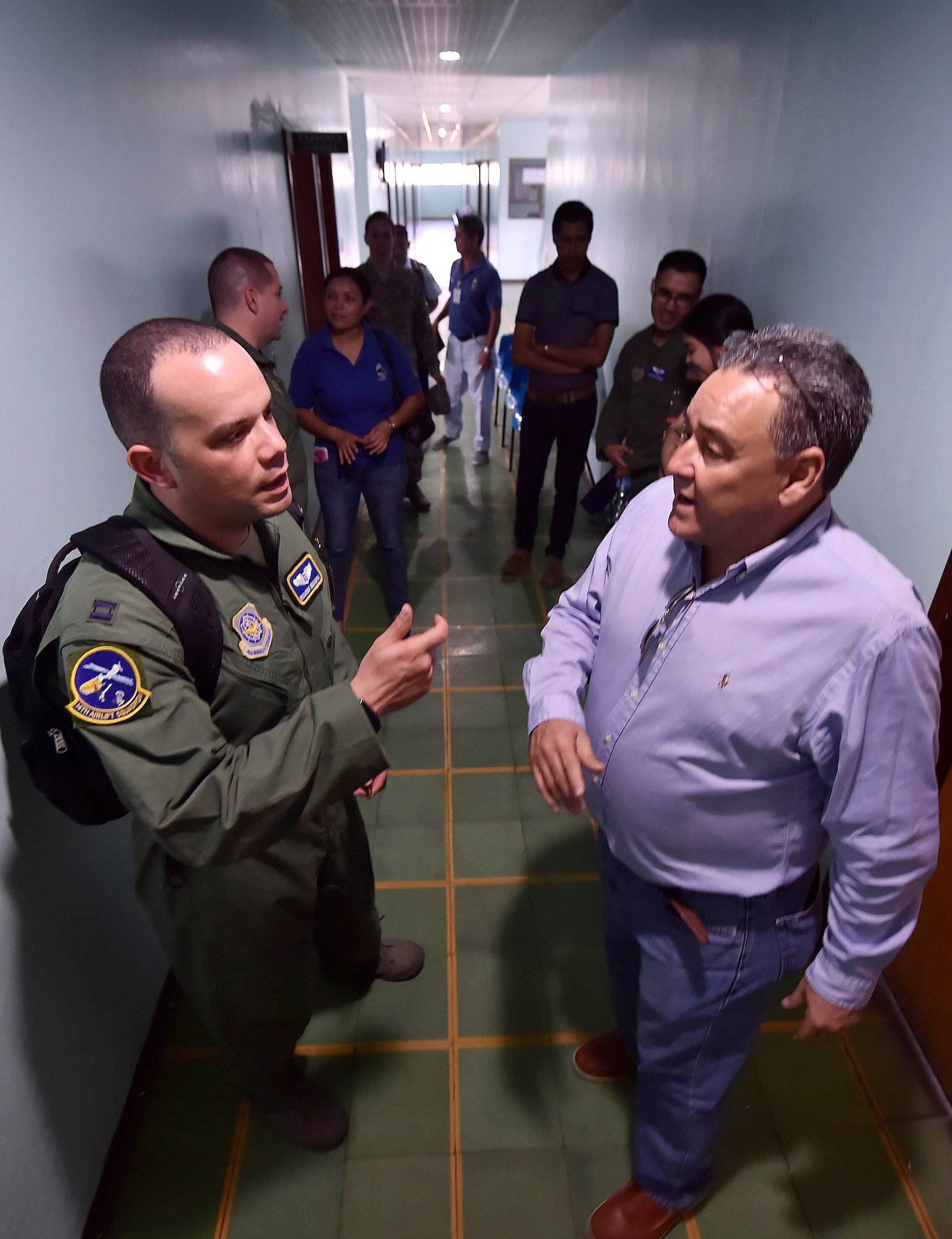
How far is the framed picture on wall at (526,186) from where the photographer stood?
12.6 m

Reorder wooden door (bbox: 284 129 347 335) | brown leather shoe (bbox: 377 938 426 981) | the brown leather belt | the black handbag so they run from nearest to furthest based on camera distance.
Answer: brown leather shoe (bbox: 377 938 426 981) → the black handbag → the brown leather belt → wooden door (bbox: 284 129 347 335)

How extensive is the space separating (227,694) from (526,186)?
546 inches

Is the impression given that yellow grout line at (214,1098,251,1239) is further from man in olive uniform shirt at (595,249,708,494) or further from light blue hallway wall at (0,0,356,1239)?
man in olive uniform shirt at (595,249,708,494)

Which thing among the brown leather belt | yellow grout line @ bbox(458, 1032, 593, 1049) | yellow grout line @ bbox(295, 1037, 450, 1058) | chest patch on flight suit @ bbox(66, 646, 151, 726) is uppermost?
chest patch on flight suit @ bbox(66, 646, 151, 726)

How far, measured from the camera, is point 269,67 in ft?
12.4

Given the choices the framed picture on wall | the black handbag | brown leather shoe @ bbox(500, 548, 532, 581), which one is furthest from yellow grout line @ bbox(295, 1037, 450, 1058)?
the framed picture on wall

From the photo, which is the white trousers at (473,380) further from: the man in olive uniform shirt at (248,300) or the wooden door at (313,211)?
the man in olive uniform shirt at (248,300)

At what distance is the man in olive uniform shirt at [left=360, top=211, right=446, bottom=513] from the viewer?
428 centimetres

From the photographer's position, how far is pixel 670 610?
48.9 inches

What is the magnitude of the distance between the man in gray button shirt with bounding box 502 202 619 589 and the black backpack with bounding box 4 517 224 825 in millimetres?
2912

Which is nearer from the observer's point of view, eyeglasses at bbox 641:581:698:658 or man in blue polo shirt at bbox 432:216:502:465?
eyeglasses at bbox 641:581:698:658

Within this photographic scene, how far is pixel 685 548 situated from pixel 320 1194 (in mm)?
1706

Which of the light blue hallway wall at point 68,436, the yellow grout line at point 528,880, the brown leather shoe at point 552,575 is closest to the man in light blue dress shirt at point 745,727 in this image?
the yellow grout line at point 528,880

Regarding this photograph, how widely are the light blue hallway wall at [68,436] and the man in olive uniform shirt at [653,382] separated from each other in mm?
1892
